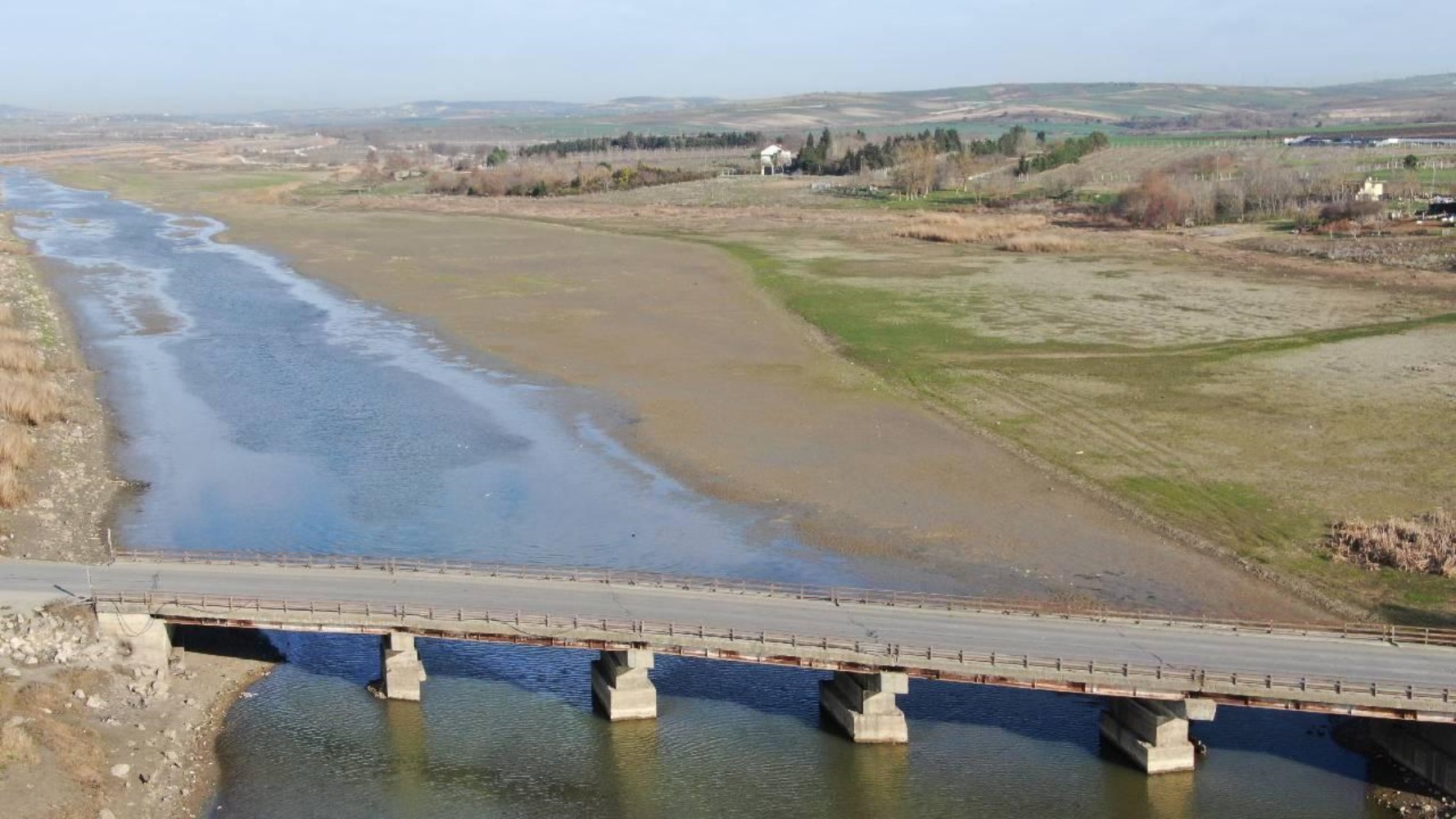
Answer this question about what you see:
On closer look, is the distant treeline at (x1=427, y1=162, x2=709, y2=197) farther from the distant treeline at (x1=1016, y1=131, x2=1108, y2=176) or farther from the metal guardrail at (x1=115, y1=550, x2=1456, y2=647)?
the metal guardrail at (x1=115, y1=550, x2=1456, y2=647)

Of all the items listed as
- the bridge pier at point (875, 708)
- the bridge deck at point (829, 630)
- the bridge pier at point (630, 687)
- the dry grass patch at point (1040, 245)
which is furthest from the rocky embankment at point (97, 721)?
the dry grass patch at point (1040, 245)

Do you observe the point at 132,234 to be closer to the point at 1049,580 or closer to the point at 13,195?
the point at 13,195

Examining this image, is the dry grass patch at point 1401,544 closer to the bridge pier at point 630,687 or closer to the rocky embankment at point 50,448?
the bridge pier at point 630,687

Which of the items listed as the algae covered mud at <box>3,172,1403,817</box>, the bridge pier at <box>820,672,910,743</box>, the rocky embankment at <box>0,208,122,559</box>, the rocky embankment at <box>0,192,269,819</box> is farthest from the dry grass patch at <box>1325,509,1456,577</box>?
the rocky embankment at <box>0,208,122,559</box>

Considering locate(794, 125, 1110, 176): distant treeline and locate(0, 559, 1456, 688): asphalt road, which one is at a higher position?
locate(794, 125, 1110, 176): distant treeline

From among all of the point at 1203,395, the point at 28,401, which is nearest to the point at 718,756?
the point at 28,401

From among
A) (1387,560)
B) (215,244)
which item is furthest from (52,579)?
(215,244)

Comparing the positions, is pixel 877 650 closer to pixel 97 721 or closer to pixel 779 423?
pixel 97 721
